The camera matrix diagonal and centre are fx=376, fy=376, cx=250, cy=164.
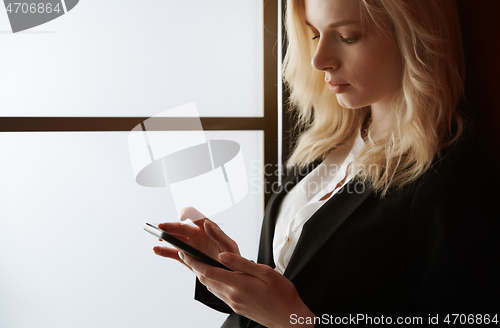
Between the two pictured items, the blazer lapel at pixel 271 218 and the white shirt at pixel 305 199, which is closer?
the white shirt at pixel 305 199

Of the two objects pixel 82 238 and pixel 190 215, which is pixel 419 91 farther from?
pixel 82 238

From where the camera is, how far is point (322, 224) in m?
0.94

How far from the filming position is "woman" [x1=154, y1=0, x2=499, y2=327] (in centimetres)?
79

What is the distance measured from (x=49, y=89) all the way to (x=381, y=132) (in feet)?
3.65

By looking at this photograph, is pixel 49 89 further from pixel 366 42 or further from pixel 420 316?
pixel 420 316

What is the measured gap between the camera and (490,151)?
92 cm

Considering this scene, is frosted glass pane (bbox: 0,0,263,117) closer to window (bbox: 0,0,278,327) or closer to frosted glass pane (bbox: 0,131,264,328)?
window (bbox: 0,0,278,327)

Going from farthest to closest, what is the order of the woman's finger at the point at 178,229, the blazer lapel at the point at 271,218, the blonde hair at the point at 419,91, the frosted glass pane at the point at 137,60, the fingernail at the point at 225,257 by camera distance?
the frosted glass pane at the point at 137,60 < the blazer lapel at the point at 271,218 < the woman's finger at the point at 178,229 < the blonde hair at the point at 419,91 < the fingernail at the point at 225,257

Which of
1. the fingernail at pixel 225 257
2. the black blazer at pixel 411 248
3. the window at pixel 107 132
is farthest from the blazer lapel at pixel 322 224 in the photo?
the window at pixel 107 132

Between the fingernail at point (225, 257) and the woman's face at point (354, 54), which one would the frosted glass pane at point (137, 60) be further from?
the fingernail at point (225, 257)

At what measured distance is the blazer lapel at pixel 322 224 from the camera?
93 cm

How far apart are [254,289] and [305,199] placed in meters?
0.38

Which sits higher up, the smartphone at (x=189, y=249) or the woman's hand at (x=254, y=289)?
the smartphone at (x=189, y=249)

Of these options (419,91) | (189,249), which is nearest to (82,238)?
(189,249)
